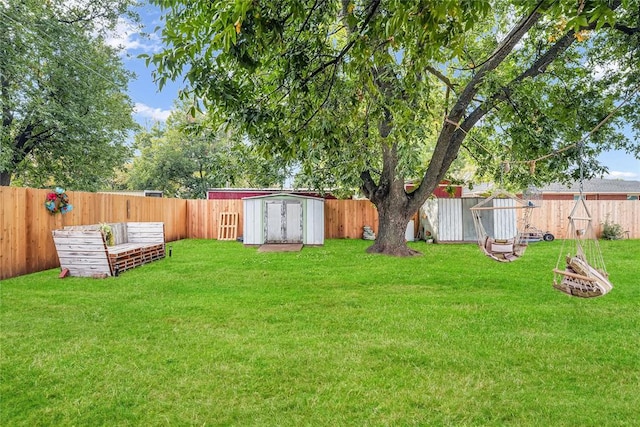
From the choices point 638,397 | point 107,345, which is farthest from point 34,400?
point 638,397

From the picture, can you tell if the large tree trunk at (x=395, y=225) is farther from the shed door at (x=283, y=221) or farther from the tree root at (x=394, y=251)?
the shed door at (x=283, y=221)

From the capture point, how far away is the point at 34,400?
2.48 metres

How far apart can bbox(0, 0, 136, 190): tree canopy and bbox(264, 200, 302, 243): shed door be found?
5.65 metres

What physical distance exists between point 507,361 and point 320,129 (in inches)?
95.6

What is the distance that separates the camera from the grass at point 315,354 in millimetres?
2371

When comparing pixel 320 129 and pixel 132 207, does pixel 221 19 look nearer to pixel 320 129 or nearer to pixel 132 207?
pixel 320 129

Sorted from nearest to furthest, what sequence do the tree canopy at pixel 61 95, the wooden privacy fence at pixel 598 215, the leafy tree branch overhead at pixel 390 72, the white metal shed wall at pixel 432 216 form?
1. the leafy tree branch overhead at pixel 390 72
2. the tree canopy at pixel 61 95
3. the white metal shed wall at pixel 432 216
4. the wooden privacy fence at pixel 598 215

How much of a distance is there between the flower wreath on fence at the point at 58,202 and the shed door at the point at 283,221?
6008 mm

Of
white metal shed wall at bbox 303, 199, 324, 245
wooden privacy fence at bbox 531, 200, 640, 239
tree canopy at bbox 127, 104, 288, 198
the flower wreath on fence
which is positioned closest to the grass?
the flower wreath on fence

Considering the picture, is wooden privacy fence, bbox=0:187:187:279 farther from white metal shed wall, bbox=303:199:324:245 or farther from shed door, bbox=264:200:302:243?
white metal shed wall, bbox=303:199:324:245

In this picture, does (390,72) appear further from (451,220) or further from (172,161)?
(172,161)

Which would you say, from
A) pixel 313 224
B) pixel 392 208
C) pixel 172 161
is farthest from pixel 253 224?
pixel 172 161

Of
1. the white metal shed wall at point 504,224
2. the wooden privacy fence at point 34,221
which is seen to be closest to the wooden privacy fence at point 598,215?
the white metal shed wall at point 504,224

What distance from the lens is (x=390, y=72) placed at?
3877 mm
